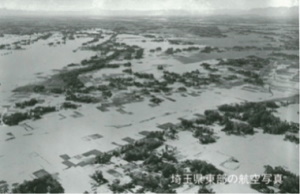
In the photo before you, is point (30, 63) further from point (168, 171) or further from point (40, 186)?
point (168, 171)

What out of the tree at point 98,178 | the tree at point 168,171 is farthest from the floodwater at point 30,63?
the tree at point 168,171

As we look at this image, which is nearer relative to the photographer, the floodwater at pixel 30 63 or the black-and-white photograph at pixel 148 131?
the black-and-white photograph at pixel 148 131

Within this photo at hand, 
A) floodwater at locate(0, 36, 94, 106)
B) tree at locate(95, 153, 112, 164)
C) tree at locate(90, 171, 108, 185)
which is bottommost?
tree at locate(90, 171, 108, 185)

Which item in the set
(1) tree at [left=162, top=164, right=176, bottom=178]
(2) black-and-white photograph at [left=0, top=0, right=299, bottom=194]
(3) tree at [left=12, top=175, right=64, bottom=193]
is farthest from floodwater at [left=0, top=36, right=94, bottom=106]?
(1) tree at [left=162, top=164, right=176, bottom=178]

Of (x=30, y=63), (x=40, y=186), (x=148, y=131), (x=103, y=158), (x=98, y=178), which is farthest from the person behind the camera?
(x=30, y=63)

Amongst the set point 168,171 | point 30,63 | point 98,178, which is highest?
point 30,63

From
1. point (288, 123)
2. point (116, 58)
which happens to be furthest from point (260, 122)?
point (116, 58)

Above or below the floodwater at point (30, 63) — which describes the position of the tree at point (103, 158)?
below

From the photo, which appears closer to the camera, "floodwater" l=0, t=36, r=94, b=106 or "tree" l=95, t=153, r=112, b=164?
"tree" l=95, t=153, r=112, b=164

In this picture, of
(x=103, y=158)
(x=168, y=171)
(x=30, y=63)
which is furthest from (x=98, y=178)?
(x=30, y=63)

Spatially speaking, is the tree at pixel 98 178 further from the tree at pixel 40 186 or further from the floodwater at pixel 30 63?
the floodwater at pixel 30 63

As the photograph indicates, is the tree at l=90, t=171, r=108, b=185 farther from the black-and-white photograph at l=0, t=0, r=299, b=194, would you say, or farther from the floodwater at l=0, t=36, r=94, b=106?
the floodwater at l=0, t=36, r=94, b=106
